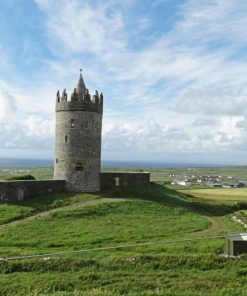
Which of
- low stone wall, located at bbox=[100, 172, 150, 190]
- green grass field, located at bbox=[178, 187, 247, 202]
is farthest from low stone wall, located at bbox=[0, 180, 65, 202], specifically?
green grass field, located at bbox=[178, 187, 247, 202]

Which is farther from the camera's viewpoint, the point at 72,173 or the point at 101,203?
the point at 72,173

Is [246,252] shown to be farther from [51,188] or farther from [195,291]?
[51,188]

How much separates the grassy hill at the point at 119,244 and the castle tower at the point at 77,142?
2447 mm

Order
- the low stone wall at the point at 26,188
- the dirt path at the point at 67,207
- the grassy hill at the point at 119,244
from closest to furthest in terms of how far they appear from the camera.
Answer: the grassy hill at the point at 119,244 → the dirt path at the point at 67,207 → the low stone wall at the point at 26,188

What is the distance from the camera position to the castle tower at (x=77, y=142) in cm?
3756

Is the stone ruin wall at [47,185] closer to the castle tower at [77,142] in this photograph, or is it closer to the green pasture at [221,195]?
the castle tower at [77,142]

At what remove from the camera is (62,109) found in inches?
1506

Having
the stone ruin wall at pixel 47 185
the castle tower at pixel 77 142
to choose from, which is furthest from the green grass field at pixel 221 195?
the castle tower at pixel 77 142

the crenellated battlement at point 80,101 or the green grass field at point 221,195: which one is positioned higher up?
the crenellated battlement at point 80,101

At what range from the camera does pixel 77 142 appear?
3756 centimetres

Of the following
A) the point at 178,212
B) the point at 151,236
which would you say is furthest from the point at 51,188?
the point at 151,236

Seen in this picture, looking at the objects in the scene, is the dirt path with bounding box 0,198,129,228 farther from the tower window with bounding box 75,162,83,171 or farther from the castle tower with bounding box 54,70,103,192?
the tower window with bounding box 75,162,83,171

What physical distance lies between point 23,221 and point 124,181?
1402 cm

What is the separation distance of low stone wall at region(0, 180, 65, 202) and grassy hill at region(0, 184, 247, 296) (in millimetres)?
1011
